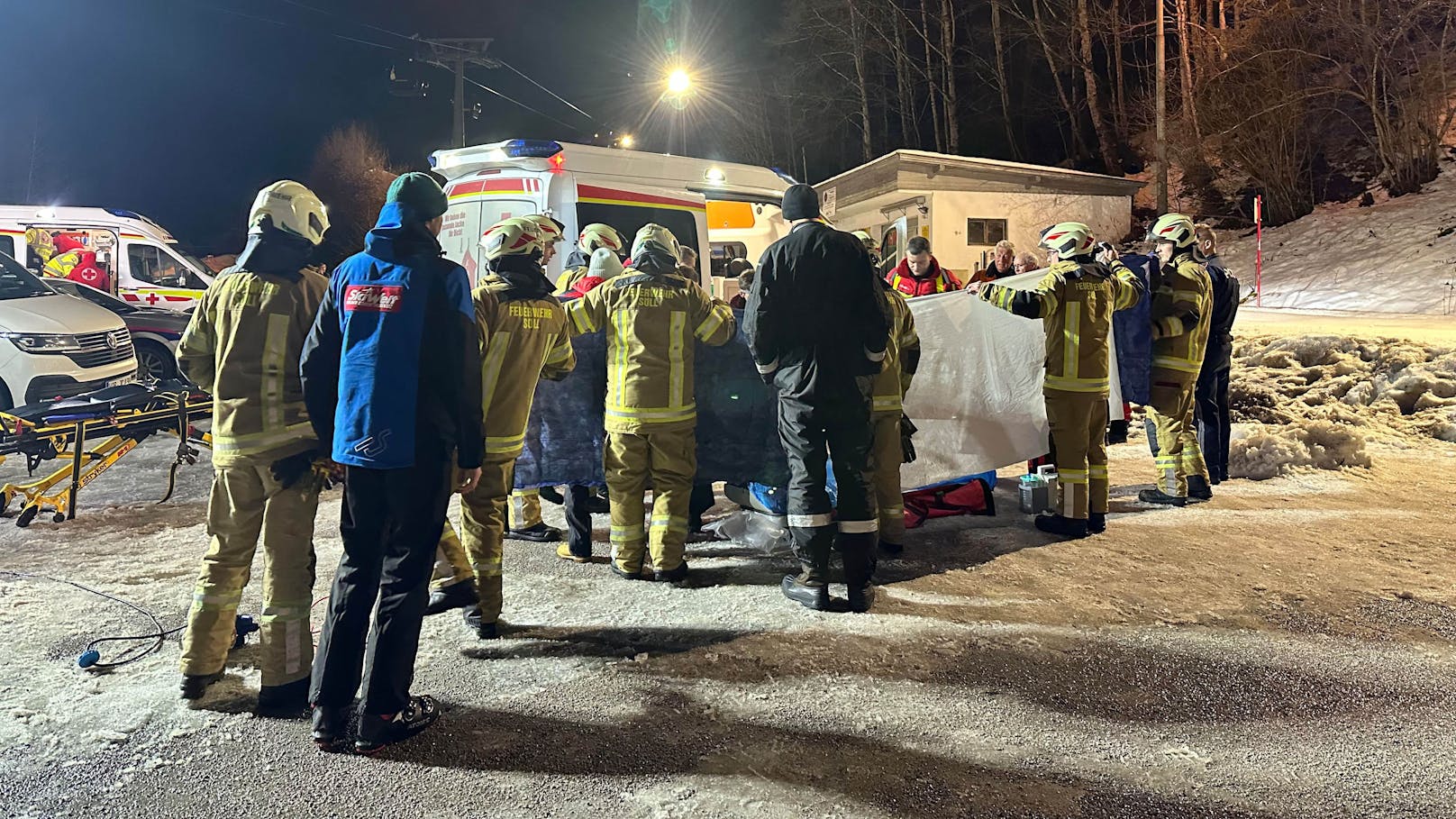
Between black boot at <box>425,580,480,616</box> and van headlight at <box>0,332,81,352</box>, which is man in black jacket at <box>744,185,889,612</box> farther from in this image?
van headlight at <box>0,332,81,352</box>

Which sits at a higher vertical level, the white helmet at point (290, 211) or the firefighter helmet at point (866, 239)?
the firefighter helmet at point (866, 239)

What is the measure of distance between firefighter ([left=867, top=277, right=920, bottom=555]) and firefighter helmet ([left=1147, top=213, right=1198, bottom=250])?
8.31ft

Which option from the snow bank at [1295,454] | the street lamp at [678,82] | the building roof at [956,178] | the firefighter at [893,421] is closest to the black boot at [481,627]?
the firefighter at [893,421]

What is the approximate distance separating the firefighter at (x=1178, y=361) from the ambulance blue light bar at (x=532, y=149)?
16.0 feet

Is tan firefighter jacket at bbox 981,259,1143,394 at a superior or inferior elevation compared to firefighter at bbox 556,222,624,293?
inferior

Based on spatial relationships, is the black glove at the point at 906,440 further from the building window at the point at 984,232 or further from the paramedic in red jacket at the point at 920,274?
the building window at the point at 984,232

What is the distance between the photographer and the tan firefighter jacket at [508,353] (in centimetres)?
423

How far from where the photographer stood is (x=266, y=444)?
10.9 feet

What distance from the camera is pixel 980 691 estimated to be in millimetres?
3461

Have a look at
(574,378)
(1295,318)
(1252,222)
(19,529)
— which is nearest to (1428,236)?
(1252,222)

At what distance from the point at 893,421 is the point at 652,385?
4.71 ft

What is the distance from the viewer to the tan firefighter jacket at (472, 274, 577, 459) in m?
4.23

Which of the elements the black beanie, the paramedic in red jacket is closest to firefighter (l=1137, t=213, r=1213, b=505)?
the paramedic in red jacket

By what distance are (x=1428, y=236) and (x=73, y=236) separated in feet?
82.2
